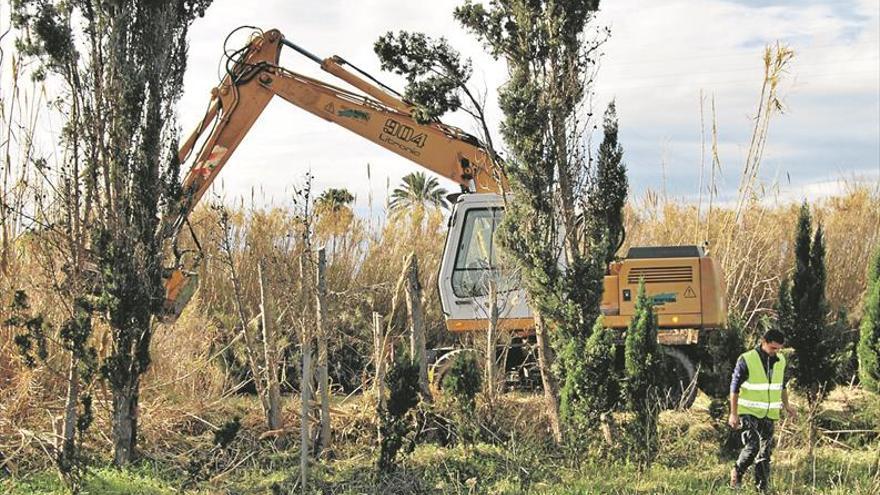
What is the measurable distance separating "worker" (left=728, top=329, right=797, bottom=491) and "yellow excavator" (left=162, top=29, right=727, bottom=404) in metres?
2.85

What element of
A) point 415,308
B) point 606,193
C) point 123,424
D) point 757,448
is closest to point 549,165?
point 606,193

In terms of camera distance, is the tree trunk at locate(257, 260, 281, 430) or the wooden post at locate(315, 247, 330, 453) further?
the tree trunk at locate(257, 260, 281, 430)

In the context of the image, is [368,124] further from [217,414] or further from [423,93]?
[217,414]

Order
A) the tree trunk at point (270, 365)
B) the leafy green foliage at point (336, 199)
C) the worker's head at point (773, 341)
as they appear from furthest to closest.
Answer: the leafy green foliage at point (336, 199)
the tree trunk at point (270, 365)
the worker's head at point (773, 341)

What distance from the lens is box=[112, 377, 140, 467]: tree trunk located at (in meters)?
10.0

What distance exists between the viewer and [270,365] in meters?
10.4

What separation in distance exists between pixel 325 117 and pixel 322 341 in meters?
4.36

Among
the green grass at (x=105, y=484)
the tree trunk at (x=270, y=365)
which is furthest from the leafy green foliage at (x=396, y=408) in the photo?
the green grass at (x=105, y=484)

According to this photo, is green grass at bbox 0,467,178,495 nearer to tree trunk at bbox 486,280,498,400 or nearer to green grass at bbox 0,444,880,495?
green grass at bbox 0,444,880,495

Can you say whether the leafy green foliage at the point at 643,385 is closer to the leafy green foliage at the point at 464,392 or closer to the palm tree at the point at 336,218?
the leafy green foliage at the point at 464,392

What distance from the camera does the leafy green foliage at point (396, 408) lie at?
9.25 m

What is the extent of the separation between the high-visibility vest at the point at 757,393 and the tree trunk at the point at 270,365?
4.31m

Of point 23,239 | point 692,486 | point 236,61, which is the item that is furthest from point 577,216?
point 23,239

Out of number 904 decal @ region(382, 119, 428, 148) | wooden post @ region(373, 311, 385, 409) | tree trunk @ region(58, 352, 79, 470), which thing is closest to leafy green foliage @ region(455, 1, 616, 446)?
wooden post @ region(373, 311, 385, 409)
